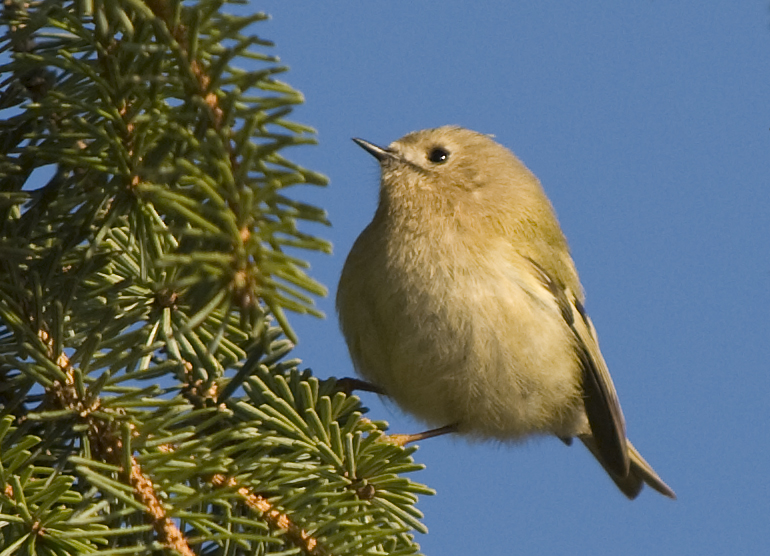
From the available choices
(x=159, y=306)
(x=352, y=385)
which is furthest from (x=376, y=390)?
(x=159, y=306)

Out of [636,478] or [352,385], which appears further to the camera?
[636,478]

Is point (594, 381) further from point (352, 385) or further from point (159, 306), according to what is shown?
point (159, 306)

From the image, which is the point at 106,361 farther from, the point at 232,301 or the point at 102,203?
the point at 232,301

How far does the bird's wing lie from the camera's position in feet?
Result: 8.89

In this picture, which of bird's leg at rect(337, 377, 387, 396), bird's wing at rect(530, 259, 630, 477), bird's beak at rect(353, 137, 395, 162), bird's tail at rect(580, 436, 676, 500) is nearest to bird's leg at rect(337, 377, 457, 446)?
bird's leg at rect(337, 377, 387, 396)

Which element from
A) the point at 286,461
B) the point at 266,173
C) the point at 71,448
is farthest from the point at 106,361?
the point at 266,173

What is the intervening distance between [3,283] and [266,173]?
1.51ft

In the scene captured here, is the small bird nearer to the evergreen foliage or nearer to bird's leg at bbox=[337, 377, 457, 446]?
bird's leg at bbox=[337, 377, 457, 446]

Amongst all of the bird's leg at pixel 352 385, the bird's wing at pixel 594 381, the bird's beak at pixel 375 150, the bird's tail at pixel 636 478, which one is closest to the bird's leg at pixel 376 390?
the bird's leg at pixel 352 385

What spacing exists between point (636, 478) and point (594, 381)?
2.27 feet

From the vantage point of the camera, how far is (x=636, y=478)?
10.7 feet

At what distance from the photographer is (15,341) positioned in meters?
1.29

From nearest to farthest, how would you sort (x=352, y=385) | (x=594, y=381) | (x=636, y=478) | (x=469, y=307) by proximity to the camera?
(x=469, y=307) < (x=352, y=385) < (x=594, y=381) < (x=636, y=478)

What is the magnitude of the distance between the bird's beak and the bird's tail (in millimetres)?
1254
